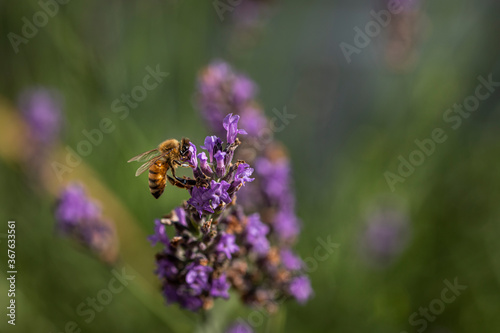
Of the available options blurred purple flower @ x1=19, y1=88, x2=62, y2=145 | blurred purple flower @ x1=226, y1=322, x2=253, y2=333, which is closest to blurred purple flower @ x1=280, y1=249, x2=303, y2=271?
blurred purple flower @ x1=226, y1=322, x2=253, y2=333

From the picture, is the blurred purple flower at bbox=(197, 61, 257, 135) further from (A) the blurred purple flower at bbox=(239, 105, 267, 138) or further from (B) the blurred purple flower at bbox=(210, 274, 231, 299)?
(B) the blurred purple flower at bbox=(210, 274, 231, 299)

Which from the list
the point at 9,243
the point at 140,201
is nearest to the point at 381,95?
the point at 140,201

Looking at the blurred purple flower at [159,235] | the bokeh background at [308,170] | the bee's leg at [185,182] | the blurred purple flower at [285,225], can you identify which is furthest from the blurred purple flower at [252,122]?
the bokeh background at [308,170]

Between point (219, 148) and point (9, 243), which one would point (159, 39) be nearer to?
point (9, 243)

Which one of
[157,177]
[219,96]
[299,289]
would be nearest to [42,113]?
[219,96]

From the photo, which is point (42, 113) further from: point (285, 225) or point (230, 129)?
point (230, 129)

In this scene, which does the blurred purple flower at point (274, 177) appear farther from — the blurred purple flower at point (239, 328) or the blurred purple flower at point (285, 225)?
the blurred purple flower at point (239, 328)

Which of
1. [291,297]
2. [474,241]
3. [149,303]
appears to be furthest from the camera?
[474,241]
